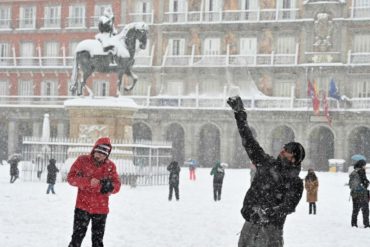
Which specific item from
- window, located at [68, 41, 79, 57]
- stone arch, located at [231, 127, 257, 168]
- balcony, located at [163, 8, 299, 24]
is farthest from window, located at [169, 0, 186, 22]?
stone arch, located at [231, 127, 257, 168]

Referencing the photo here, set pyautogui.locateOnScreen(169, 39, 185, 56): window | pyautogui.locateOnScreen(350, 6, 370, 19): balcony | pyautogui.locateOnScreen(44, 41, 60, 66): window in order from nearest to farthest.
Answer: pyautogui.locateOnScreen(350, 6, 370, 19): balcony
pyautogui.locateOnScreen(169, 39, 185, 56): window
pyautogui.locateOnScreen(44, 41, 60, 66): window

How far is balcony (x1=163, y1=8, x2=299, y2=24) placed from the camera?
1779 inches

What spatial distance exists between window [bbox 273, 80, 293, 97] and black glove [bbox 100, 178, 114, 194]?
38676mm

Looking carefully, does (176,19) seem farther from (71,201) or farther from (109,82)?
(71,201)

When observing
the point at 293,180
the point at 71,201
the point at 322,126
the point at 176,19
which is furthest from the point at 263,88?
the point at 293,180

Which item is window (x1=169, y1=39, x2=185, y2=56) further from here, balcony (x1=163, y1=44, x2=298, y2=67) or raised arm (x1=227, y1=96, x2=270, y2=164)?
raised arm (x1=227, y1=96, x2=270, y2=164)

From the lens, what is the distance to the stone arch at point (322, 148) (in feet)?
145

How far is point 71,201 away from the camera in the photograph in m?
16.9

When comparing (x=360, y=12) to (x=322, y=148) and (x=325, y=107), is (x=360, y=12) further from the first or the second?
(x=322, y=148)

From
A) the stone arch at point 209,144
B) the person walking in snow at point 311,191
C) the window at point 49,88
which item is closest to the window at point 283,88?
the stone arch at point 209,144

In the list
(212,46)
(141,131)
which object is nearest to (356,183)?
(212,46)

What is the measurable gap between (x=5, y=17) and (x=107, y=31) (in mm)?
32230

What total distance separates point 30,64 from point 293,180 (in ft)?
158

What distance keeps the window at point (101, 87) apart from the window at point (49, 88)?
2984mm
